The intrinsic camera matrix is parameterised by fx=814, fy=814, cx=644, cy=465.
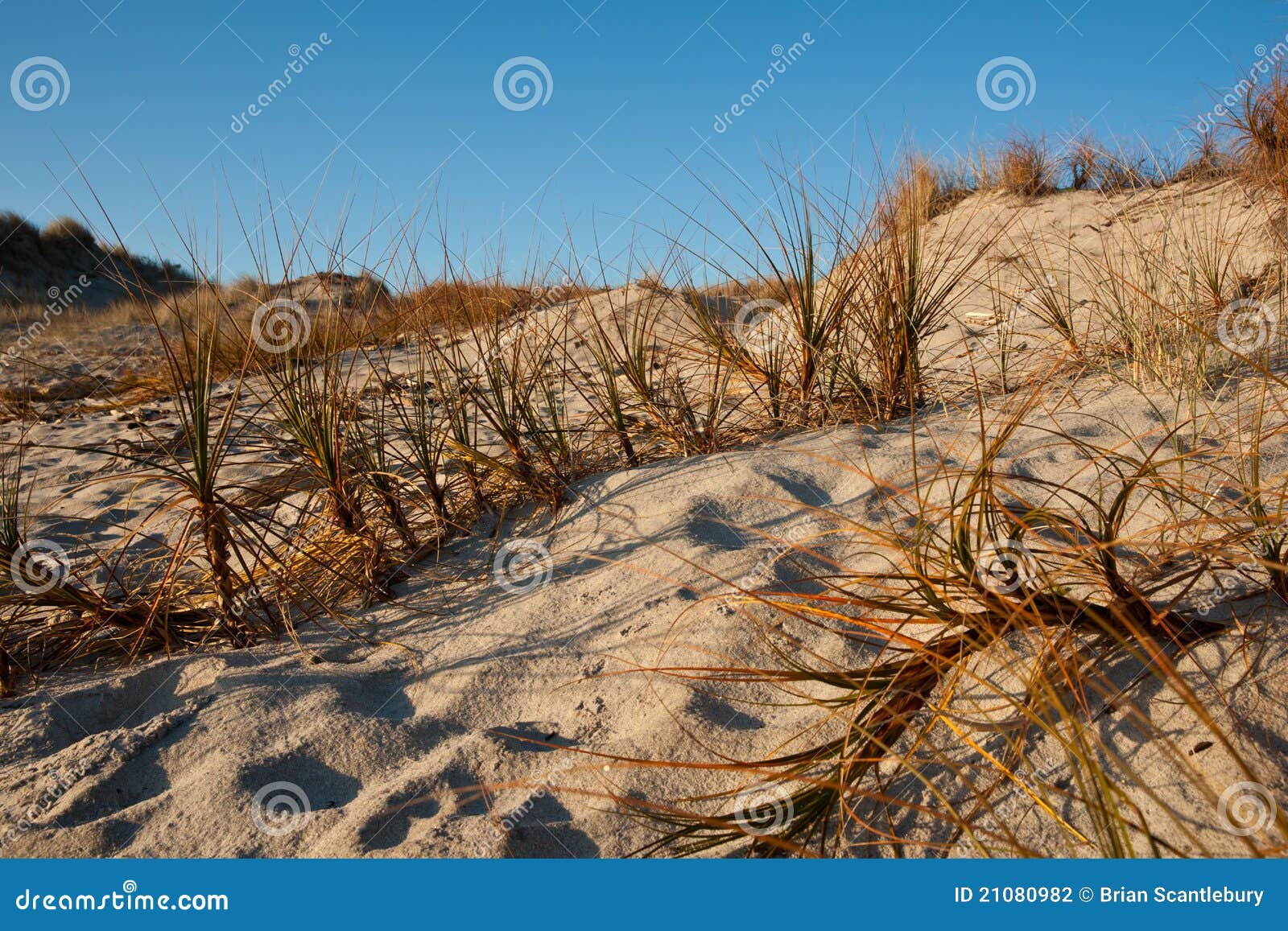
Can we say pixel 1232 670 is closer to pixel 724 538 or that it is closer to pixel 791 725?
pixel 791 725

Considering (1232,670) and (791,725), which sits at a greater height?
(1232,670)

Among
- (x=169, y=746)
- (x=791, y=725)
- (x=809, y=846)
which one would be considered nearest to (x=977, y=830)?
(x=809, y=846)

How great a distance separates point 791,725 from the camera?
5.58ft

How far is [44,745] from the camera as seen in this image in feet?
6.46

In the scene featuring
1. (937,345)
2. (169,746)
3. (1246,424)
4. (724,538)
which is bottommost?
(169,746)

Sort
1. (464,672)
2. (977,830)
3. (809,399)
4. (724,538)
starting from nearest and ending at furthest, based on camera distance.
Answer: (977,830), (464,672), (724,538), (809,399)

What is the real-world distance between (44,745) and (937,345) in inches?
169

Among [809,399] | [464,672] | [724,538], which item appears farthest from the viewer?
[809,399]

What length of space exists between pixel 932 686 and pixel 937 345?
3399 millimetres

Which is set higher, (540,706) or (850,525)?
(850,525)

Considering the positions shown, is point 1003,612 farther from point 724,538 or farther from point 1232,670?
point 724,538

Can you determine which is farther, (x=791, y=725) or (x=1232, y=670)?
(x=791, y=725)

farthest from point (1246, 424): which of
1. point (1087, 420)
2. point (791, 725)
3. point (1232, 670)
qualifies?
point (791, 725)

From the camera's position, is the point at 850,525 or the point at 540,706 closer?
the point at 540,706
